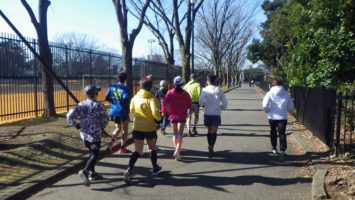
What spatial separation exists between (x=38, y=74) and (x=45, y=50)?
3.81 feet

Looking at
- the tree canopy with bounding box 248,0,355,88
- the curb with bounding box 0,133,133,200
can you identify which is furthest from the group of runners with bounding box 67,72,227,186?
the tree canopy with bounding box 248,0,355,88

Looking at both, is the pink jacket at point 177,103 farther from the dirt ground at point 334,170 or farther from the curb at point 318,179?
the curb at point 318,179

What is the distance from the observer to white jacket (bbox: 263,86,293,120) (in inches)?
241

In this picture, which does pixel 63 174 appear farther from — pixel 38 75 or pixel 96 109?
pixel 38 75

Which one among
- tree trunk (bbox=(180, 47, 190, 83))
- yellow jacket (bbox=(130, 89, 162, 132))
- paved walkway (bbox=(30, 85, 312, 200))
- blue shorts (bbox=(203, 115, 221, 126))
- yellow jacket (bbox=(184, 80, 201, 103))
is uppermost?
tree trunk (bbox=(180, 47, 190, 83))

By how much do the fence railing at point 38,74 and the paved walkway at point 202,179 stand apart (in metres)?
5.58

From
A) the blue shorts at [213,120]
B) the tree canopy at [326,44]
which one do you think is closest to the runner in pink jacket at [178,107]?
the blue shorts at [213,120]

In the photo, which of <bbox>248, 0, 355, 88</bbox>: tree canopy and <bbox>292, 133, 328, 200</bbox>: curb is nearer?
<bbox>292, 133, 328, 200</bbox>: curb

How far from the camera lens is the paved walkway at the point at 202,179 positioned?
4227 mm

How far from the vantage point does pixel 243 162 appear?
5.91 m

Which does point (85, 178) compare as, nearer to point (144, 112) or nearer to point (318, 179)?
point (144, 112)

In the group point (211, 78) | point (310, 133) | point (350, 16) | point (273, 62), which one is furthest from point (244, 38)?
point (211, 78)

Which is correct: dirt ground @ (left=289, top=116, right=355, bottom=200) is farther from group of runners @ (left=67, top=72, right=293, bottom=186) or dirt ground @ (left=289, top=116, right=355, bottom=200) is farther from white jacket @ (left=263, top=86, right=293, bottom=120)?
white jacket @ (left=263, top=86, right=293, bottom=120)

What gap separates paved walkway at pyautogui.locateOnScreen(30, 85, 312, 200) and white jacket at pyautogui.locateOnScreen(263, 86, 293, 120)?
922 mm
